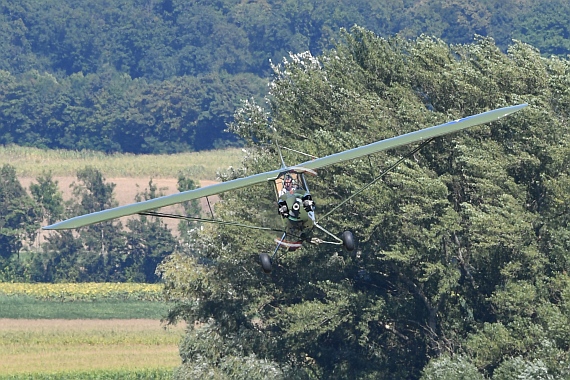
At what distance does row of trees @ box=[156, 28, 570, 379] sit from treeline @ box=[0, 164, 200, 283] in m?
45.2

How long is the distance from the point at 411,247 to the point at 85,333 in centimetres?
2419

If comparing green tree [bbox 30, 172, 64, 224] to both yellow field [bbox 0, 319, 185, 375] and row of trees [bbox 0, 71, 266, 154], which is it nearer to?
yellow field [bbox 0, 319, 185, 375]

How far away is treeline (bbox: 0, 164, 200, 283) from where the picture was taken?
9738 cm

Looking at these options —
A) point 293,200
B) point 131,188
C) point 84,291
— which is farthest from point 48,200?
point 293,200

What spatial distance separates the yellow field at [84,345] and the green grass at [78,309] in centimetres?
138

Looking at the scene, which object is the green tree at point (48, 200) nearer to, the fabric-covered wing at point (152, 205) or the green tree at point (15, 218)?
the green tree at point (15, 218)

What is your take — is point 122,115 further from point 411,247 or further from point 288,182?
point 288,182

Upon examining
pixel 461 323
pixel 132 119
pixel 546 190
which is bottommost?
pixel 461 323

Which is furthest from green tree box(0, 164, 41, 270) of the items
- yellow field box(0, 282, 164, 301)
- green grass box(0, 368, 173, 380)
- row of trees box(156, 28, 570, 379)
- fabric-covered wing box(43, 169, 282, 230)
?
fabric-covered wing box(43, 169, 282, 230)

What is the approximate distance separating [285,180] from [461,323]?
23.8 metres

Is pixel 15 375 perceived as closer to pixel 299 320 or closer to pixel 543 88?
pixel 299 320

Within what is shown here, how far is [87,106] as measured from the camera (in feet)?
583

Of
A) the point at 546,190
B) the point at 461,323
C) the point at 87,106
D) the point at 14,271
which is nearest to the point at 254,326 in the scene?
the point at 461,323

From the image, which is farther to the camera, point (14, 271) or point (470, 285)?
point (14, 271)
